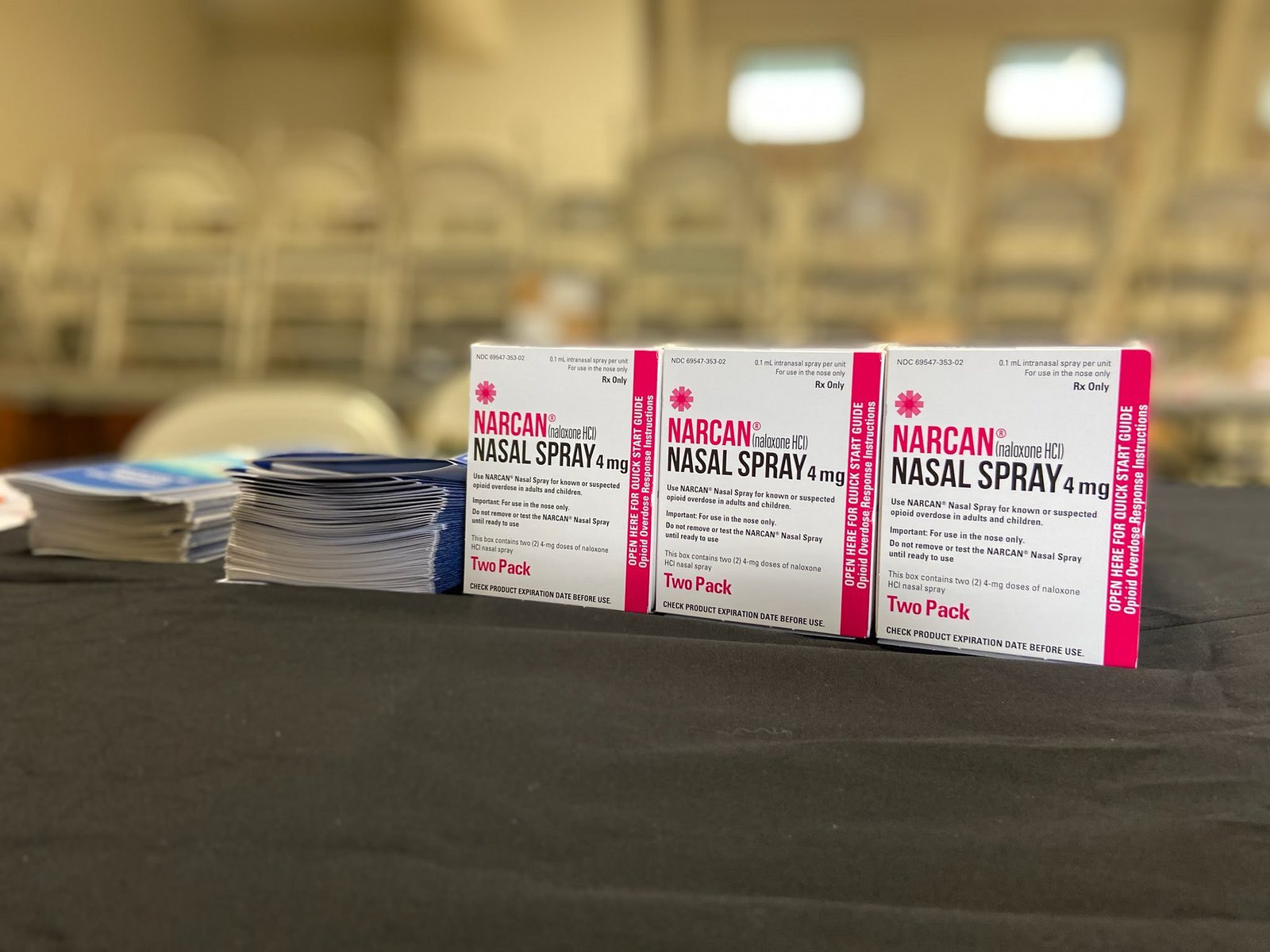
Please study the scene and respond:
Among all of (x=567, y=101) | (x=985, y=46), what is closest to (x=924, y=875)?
(x=567, y=101)

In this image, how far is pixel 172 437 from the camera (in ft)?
4.64

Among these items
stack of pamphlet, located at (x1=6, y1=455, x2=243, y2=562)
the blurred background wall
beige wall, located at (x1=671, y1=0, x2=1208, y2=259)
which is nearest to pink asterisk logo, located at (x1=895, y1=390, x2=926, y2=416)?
stack of pamphlet, located at (x1=6, y1=455, x2=243, y2=562)

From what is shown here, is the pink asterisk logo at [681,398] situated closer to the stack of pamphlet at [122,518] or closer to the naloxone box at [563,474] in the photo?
the naloxone box at [563,474]

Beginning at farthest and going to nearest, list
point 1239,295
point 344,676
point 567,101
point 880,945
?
1. point 567,101
2. point 1239,295
3. point 344,676
4. point 880,945

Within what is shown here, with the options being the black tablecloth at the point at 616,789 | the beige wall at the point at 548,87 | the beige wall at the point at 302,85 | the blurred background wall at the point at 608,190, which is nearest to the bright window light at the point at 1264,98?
the blurred background wall at the point at 608,190

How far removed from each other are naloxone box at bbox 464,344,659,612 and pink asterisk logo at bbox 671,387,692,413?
0.6 inches

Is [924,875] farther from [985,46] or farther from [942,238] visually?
[985,46]

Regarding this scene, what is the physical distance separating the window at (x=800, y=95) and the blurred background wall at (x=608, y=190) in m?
0.02

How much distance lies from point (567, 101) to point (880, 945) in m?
5.92

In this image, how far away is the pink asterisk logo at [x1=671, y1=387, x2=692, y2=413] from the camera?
1.94 ft

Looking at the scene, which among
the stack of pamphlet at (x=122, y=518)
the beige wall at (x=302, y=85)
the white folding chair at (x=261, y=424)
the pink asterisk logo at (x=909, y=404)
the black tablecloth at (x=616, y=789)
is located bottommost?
the black tablecloth at (x=616, y=789)

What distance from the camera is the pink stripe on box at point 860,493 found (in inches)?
21.8

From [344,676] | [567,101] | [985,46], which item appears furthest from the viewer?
[985,46]

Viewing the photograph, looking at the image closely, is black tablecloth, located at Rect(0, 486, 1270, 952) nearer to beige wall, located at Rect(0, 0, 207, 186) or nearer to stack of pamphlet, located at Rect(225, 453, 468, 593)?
stack of pamphlet, located at Rect(225, 453, 468, 593)
